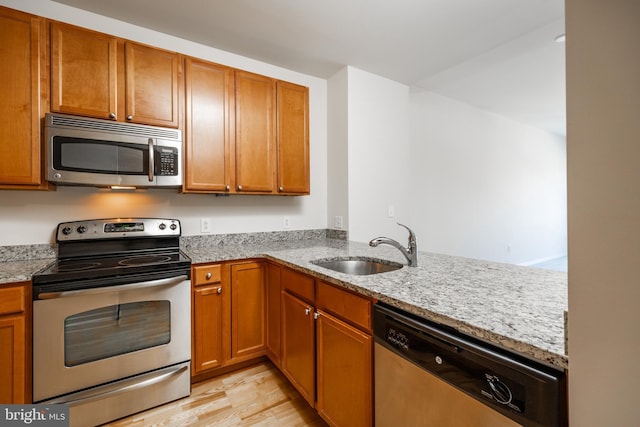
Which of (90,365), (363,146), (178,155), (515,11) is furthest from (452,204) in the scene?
(90,365)

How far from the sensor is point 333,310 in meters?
1.37

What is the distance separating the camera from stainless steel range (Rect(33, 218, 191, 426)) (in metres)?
1.43

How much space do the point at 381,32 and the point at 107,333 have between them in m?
2.73

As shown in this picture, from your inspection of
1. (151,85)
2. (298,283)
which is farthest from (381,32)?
(298,283)

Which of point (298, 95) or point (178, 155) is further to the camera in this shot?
point (298, 95)

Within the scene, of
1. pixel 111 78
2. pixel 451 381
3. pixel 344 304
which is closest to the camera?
pixel 451 381

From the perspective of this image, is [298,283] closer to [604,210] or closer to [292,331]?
[292,331]

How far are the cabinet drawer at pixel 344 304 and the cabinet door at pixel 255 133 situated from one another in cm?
120

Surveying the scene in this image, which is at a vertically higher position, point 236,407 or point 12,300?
point 12,300

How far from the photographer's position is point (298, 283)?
168cm

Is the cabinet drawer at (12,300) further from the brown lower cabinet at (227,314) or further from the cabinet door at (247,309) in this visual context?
the cabinet door at (247,309)

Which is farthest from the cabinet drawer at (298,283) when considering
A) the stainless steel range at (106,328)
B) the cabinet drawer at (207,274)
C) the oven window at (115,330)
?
the oven window at (115,330)

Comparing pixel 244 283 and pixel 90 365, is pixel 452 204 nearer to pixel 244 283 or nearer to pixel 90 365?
pixel 244 283

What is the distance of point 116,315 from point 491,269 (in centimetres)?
203
